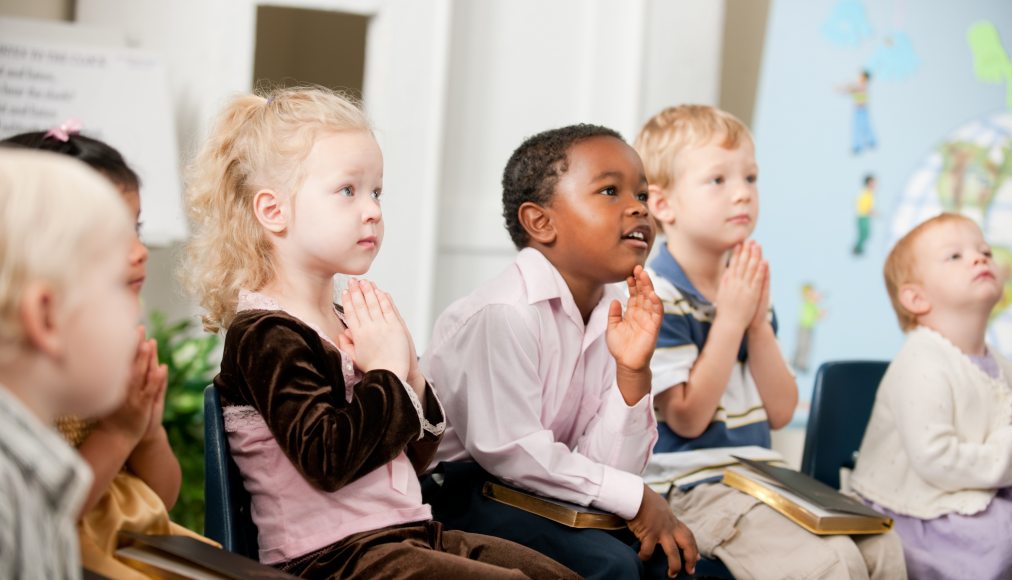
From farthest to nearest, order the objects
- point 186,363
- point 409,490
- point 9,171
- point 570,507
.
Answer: point 186,363, point 570,507, point 409,490, point 9,171

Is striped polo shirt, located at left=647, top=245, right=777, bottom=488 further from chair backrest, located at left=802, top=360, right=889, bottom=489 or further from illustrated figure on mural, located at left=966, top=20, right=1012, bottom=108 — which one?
illustrated figure on mural, located at left=966, top=20, right=1012, bottom=108

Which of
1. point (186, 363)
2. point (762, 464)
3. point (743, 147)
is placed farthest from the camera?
point (186, 363)

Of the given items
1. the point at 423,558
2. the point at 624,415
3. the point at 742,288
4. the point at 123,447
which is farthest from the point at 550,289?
the point at 123,447

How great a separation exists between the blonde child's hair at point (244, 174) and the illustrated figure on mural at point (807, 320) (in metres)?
2.24

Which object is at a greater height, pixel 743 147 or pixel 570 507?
pixel 743 147

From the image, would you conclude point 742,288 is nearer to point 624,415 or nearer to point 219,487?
point 624,415

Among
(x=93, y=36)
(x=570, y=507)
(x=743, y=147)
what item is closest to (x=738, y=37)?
(x=743, y=147)

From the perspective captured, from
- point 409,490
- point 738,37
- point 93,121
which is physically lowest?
point 409,490

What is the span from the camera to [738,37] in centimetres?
418

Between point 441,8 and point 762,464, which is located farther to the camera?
point 441,8

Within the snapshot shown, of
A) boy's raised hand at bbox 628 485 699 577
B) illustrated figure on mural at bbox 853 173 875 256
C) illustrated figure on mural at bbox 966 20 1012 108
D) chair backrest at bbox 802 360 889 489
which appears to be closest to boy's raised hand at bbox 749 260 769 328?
chair backrest at bbox 802 360 889 489

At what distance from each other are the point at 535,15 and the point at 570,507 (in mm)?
2191

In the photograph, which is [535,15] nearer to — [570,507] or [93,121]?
[93,121]

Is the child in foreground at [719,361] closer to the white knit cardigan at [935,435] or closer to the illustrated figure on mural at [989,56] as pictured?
the white knit cardigan at [935,435]
